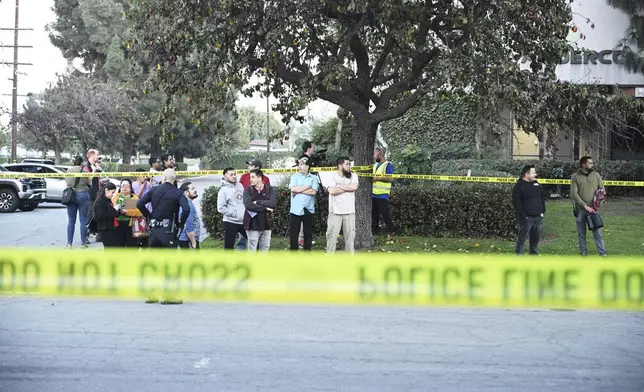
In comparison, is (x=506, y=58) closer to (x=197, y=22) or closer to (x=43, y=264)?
(x=197, y=22)

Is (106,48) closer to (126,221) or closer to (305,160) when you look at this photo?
(305,160)

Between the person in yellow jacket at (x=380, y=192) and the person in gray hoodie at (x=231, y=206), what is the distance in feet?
12.0

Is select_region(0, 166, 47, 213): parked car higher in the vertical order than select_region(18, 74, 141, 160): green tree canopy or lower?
lower

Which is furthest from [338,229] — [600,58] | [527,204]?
[600,58]

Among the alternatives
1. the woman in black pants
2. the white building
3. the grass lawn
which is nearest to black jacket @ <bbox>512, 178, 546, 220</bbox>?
the grass lawn

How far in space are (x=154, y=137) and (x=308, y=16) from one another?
4417 centimetres

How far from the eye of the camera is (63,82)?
45.8 meters

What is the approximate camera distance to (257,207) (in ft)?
37.2

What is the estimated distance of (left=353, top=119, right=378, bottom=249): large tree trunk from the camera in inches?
565

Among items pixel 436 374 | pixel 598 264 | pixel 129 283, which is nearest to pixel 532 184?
pixel 436 374

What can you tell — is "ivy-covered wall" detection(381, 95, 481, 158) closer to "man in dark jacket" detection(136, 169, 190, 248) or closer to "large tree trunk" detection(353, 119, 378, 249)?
"large tree trunk" detection(353, 119, 378, 249)

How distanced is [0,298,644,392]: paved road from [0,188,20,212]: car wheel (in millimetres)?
15707

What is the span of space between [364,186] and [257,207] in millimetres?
3657

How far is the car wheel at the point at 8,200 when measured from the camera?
24.2m
